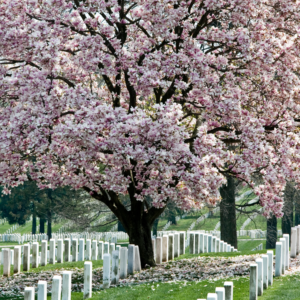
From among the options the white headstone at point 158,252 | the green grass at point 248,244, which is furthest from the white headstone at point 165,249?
the green grass at point 248,244

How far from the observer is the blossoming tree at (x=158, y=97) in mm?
11375

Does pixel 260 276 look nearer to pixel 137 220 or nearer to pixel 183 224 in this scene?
pixel 137 220

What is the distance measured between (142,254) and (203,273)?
2485 millimetres

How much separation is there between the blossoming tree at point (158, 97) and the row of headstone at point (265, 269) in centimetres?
149

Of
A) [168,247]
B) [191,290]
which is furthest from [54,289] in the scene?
[168,247]

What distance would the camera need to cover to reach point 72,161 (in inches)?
483

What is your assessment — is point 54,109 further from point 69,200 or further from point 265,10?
point 69,200

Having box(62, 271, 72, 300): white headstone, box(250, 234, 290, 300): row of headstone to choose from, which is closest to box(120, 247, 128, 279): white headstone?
box(250, 234, 290, 300): row of headstone

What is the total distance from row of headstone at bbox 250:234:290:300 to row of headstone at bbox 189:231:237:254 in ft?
23.1

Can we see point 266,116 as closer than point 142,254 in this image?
Yes

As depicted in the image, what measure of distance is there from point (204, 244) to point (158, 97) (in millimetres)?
8369

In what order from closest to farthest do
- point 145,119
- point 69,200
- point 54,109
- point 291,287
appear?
point 291,287 → point 145,119 → point 54,109 → point 69,200

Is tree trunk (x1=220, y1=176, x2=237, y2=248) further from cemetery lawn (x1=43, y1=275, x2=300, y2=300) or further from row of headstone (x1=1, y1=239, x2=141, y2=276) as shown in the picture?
cemetery lawn (x1=43, y1=275, x2=300, y2=300)

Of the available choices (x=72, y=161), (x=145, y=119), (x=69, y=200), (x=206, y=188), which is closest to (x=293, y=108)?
(x=206, y=188)
